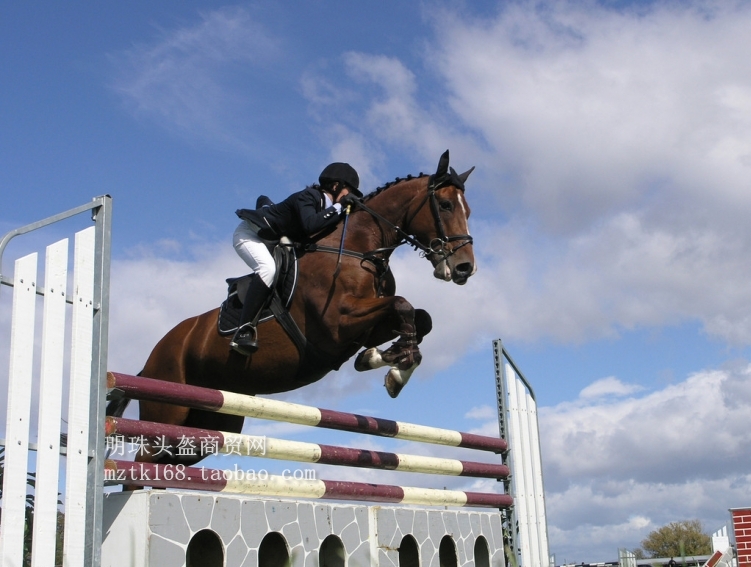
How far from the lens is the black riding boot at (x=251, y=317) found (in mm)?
4930

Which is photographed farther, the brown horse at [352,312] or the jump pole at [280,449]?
the brown horse at [352,312]

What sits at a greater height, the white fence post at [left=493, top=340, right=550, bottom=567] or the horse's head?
the horse's head

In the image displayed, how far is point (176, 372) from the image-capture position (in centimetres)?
535

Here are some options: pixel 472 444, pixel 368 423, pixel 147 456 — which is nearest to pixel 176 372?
pixel 147 456

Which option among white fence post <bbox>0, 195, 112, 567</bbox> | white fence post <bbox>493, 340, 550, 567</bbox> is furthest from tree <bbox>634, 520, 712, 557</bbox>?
white fence post <bbox>0, 195, 112, 567</bbox>

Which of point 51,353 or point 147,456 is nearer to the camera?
Result: point 51,353

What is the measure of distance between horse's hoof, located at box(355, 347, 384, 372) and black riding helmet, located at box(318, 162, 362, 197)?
1071 millimetres

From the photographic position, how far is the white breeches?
16.6ft

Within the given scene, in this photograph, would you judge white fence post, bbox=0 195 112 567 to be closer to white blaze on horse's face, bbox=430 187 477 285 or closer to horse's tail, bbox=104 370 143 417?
horse's tail, bbox=104 370 143 417

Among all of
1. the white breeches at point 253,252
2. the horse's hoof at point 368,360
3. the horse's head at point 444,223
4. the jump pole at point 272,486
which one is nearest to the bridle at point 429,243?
the horse's head at point 444,223

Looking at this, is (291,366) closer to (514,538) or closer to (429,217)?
(429,217)

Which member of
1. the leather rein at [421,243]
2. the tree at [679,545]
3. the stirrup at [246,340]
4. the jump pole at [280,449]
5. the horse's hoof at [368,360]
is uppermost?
the leather rein at [421,243]

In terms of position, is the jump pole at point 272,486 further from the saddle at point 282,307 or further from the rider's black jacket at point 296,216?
the rider's black jacket at point 296,216

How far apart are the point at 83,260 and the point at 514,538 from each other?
3920mm
